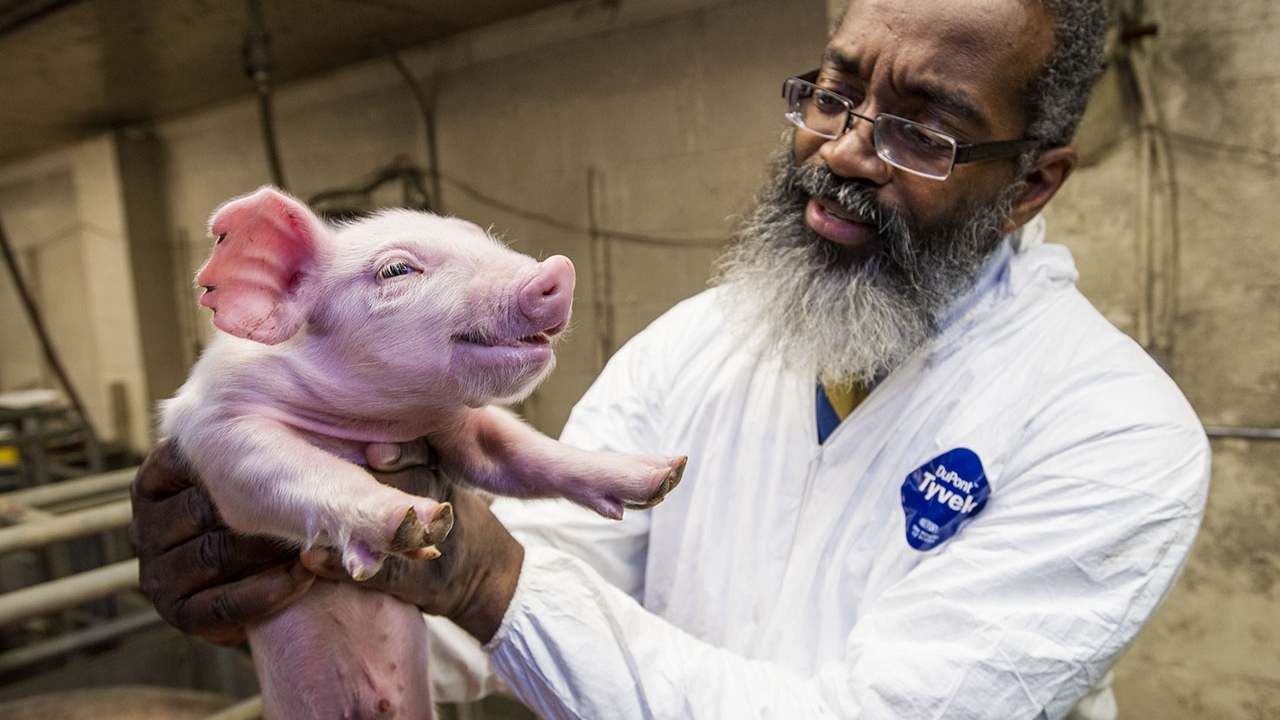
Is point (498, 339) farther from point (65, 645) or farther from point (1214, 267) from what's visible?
point (65, 645)

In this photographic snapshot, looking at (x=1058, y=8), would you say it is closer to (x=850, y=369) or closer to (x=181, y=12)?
(x=850, y=369)

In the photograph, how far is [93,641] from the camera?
2.69m

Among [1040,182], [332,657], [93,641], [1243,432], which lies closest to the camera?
[332,657]

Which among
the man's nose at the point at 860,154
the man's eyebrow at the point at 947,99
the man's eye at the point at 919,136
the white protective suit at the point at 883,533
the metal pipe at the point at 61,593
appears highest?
the man's eyebrow at the point at 947,99

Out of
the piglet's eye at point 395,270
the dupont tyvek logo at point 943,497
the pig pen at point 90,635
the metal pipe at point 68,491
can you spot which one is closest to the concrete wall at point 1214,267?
the dupont tyvek logo at point 943,497

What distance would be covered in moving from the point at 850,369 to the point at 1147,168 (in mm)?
1511

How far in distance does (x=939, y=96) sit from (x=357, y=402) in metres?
0.86

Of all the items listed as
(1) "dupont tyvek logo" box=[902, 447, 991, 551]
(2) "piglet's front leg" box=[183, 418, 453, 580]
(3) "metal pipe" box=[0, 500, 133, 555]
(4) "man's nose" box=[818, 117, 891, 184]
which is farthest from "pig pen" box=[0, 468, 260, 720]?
(4) "man's nose" box=[818, 117, 891, 184]

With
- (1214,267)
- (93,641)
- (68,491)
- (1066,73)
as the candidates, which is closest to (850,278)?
(1066,73)

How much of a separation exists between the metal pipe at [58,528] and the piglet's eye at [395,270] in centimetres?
143

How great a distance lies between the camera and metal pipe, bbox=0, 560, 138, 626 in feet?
5.03

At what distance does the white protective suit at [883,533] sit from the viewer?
963 mm

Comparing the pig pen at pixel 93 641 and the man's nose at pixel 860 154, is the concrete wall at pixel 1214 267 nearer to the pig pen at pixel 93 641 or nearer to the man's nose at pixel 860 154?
the man's nose at pixel 860 154

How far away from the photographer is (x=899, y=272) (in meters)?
1.21
